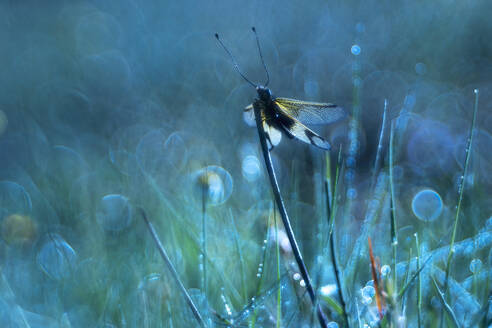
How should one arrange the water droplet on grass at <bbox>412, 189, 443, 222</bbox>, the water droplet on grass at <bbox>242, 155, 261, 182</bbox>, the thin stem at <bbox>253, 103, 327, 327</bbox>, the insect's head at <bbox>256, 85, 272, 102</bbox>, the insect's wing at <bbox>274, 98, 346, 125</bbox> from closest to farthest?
the thin stem at <bbox>253, 103, 327, 327</bbox>, the insect's head at <bbox>256, 85, 272, 102</bbox>, the insect's wing at <bbox>274, 98, 346, 125</bbox>, the water droplet on grass at <bbox>412, 189, 443, 222</bbox>, the water droplet on grass at <bbox>242, 155, 261, 182</bbox>

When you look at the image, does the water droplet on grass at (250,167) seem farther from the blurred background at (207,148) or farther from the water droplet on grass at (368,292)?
the water droplet on grass at (368,292)

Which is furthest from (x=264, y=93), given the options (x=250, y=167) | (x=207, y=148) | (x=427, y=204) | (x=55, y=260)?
(x=207, y=148)

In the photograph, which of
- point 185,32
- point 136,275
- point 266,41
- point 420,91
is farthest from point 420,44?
point 136,275

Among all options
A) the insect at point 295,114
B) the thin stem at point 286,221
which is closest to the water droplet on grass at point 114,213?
the insect at point 295,114

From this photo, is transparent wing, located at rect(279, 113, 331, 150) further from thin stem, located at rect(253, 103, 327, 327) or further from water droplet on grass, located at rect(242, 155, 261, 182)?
water droplet on grass, located at rect(242, 155, 261, 182)

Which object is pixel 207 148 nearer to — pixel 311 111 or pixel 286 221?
pixel 311 111

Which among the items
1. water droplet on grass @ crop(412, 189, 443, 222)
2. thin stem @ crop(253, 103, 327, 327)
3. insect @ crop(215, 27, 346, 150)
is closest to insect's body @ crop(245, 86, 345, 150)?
insect @ crop(215, 27, 346, 150)

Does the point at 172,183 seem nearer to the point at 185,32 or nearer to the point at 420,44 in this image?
the point at 420,44
